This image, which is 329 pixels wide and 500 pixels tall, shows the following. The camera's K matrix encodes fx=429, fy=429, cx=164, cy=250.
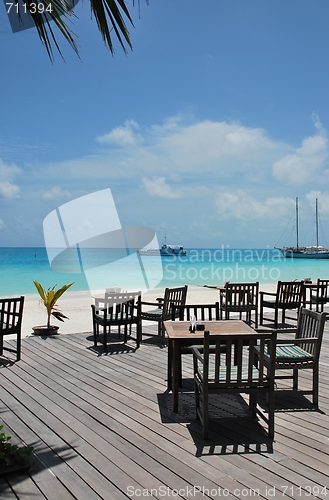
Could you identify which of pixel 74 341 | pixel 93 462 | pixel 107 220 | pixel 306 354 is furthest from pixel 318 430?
pixel 107 220

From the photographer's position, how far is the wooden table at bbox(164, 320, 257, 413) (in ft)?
12.1

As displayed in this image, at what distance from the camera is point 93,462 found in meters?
2.74

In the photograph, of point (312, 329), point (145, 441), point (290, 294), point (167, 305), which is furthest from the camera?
point (290, 294)

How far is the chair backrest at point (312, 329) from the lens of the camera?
3739 millimetres

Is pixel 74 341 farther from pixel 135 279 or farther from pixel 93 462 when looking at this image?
pixel 135 279

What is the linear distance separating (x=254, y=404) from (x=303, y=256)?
6298cm

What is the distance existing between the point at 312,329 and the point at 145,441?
6.13 ft

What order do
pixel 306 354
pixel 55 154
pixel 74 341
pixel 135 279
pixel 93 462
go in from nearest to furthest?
pixel 93 462 < pixel 306 354 < pixel 74 341 < pixel 135 279 < pixel 55 154

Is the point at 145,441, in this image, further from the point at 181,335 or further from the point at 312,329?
the point at 312,329

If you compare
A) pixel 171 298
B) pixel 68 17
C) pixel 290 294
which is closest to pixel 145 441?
pixel 68 17

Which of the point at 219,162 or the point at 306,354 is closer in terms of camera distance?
the point at 306,354

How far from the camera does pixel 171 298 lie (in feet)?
21.9

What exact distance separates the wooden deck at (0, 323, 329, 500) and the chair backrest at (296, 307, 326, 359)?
0.46 m

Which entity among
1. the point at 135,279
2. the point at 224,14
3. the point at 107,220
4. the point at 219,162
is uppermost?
the point at 219,162
